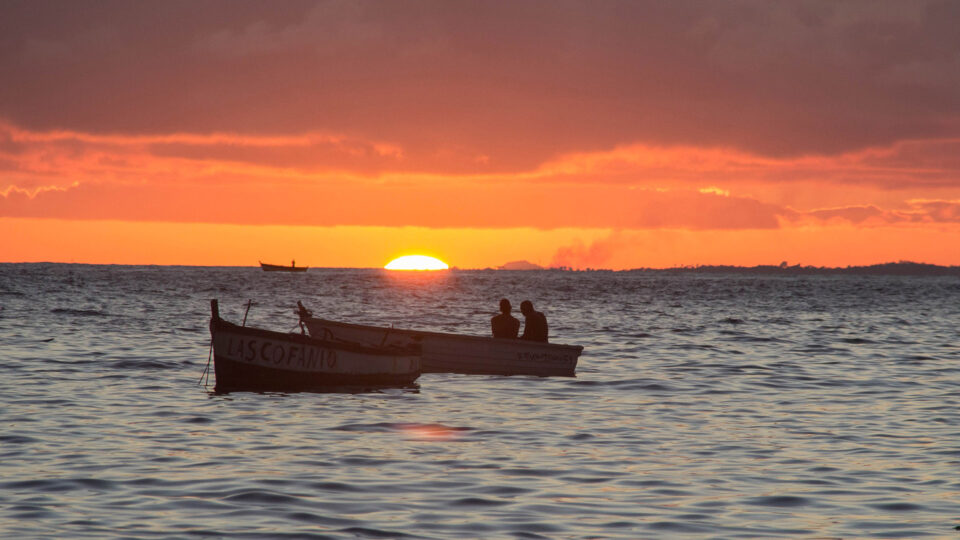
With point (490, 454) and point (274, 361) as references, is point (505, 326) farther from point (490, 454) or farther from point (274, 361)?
point (490, 454)

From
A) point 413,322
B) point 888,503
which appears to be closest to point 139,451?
point 888,503

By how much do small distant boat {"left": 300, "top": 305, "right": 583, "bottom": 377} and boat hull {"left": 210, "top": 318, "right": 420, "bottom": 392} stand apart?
3.89 m

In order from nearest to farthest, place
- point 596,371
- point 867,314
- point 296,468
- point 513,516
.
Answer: point 513,516
point 296,468
point 596,371
point 867,314

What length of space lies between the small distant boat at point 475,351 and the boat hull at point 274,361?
3893 millimetres

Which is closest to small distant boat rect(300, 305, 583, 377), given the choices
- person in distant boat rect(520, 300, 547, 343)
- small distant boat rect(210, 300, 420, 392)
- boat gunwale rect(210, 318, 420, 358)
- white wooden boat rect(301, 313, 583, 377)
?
white wooden boat rect(301, 313, 583, 377)

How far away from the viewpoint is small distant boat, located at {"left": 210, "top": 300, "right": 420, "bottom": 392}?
24.3m

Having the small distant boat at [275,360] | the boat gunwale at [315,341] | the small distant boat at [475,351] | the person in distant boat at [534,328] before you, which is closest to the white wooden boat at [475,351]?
the small distant boat at [475,351]

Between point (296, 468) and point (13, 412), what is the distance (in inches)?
320

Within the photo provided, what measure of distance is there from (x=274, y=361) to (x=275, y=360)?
0.11ft

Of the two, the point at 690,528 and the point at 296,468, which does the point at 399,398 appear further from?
the point at 690,528

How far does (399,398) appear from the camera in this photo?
23.8 meters

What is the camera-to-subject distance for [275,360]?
24.5 meters

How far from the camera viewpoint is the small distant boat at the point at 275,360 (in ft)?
79.8

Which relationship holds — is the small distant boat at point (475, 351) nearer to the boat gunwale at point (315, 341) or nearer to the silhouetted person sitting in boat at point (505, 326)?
the silhouetted person sitting in boat at point (505, 326)
